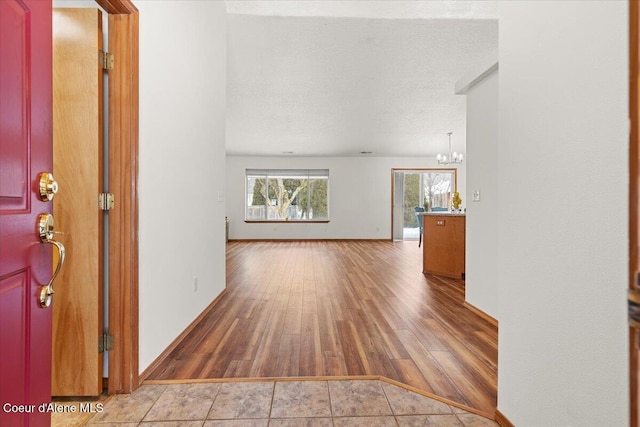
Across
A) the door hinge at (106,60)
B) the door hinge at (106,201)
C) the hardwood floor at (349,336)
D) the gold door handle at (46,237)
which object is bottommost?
the hardwood floor at (349,336)

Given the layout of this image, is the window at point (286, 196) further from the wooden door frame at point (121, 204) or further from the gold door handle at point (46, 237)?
the gold door handle at point (46, 237)

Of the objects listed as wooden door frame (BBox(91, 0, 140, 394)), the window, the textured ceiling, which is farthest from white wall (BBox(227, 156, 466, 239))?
wooden door frame (BBox(91, 0, 140, 394))

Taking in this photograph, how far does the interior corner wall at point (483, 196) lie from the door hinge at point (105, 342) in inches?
105

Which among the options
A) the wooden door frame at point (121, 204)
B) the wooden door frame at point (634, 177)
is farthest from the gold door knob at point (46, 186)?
the wooden door frame at point (634, 177)

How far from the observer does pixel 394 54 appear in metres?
3.61

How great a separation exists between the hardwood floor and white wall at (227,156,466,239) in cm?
521

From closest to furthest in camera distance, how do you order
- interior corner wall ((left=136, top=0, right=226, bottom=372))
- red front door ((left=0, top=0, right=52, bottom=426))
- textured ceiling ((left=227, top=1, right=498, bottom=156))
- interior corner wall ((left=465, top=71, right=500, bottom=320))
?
red front door ((left=0, top=0, right=52, bottom=426)) < interior corner wall ((left=136, top=0, right=226, bottom=372)) < interior corner wall ((left=465, top=71, right=500, bottom=320)) < textured ceiling ((left=227, top=1, right=498, bottom=156))

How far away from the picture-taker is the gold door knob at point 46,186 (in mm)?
845

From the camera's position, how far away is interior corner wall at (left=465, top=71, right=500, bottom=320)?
2734mm

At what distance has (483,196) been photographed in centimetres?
290

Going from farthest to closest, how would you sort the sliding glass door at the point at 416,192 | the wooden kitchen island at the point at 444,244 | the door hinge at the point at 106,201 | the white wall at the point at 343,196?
the sliding glass door at the point at 416,192
the white wall at the point at 343,196
the wooden kitchen island at the point at 444,244
the door hinge at the point at 106,201

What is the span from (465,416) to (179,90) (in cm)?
255

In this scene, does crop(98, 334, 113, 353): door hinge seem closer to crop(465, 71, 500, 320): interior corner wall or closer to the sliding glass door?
crop(465, 71, 500, 320): interior corner wall

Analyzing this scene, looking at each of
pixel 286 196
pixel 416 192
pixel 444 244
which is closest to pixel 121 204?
pixel 444 244
